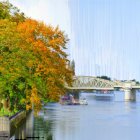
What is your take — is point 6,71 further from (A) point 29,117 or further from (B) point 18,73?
(A) point 29,117

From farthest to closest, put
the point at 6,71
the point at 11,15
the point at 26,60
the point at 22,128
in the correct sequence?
the point at 11,15 → the point at 22,128 → the point at 26,60 → the point at 6,71

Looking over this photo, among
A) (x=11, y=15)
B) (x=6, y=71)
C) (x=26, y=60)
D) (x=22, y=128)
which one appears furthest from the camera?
(x=11, y=15)

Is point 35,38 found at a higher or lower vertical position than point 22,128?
higher

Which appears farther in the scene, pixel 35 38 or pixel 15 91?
pixel 35 38

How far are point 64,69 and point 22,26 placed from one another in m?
6.37

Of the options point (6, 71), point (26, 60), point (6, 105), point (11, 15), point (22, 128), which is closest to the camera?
point (6, 71)

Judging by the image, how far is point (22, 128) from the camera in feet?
183

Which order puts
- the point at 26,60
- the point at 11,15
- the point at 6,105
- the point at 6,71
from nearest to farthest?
the point at 6,71 < the point at 26,60 < the point at 6,105 < the point at 11,15

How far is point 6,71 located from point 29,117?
36.5 ft

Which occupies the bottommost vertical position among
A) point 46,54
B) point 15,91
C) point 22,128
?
point 22,128

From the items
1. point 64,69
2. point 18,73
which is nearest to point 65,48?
point 64,69

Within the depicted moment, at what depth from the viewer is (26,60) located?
51.1m

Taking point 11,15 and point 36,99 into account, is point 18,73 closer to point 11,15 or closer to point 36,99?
point 36,99

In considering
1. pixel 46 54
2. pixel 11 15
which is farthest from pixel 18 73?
pixel 11 15
